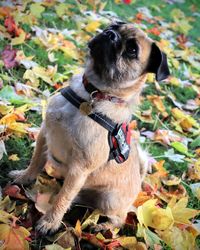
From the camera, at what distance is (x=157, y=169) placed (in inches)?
147

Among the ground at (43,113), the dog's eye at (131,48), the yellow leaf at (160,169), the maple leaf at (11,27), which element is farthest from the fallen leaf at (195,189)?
the maple leaf at (11,27)

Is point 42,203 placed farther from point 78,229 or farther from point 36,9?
point 36,9

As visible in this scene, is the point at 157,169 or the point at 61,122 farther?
the point at 157,169

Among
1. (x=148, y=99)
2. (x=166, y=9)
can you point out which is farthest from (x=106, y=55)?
(x=166, y=9)

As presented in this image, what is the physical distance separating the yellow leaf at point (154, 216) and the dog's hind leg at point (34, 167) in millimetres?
796

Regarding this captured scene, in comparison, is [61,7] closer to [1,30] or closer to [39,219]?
[1,30]

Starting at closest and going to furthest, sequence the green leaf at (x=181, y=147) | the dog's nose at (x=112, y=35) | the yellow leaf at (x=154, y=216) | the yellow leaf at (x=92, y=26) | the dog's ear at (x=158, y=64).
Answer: the dog's nose at (x=112, y=35)
the dog's ear at (x=158, y=64)
the yellow leaf at (x=154, y=216)
the green leaf at (x=181, y=147)
the yellow leaf at (x=92, y=26)

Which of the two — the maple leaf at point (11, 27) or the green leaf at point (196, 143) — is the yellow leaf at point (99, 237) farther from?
the maple leaf at point (11, 27)

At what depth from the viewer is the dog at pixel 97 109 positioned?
2639mm

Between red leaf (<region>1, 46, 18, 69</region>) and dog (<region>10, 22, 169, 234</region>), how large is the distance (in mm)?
1209

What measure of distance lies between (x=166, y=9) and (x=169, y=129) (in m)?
4.17

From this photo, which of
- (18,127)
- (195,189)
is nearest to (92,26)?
(18,127)

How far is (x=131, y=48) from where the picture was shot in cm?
265

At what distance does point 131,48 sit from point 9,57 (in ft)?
5.55
